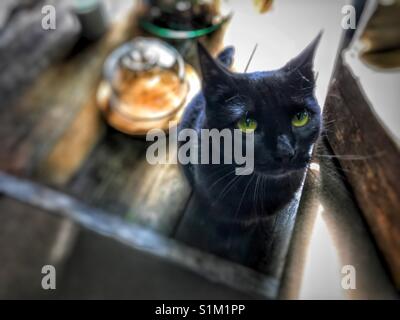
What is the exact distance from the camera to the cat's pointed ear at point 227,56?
70 cm

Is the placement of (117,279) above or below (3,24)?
below

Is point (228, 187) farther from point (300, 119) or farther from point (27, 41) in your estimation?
→ point (27, 41)

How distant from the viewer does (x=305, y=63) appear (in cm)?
59

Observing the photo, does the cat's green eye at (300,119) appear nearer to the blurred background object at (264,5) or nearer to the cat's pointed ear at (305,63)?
the cat's pointed ear at (305,63)

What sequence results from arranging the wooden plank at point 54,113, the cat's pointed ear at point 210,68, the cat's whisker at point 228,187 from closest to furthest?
the cat's pointed ear at point 210,68 → the cat's whisker at point 228,187 → the wooden plank at point 54,113

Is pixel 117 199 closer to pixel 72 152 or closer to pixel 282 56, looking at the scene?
pixel 72 152

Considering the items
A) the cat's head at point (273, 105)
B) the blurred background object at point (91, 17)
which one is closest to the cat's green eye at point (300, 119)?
the cat's head at point (273, 105)

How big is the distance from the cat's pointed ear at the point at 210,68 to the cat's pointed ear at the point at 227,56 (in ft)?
0.30

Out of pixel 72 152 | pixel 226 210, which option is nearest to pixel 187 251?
pixel 226 210

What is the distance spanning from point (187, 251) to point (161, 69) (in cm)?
46

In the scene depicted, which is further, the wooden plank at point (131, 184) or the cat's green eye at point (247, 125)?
the wooden plank at point (131, 184)

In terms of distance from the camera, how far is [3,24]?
1.03 meters
